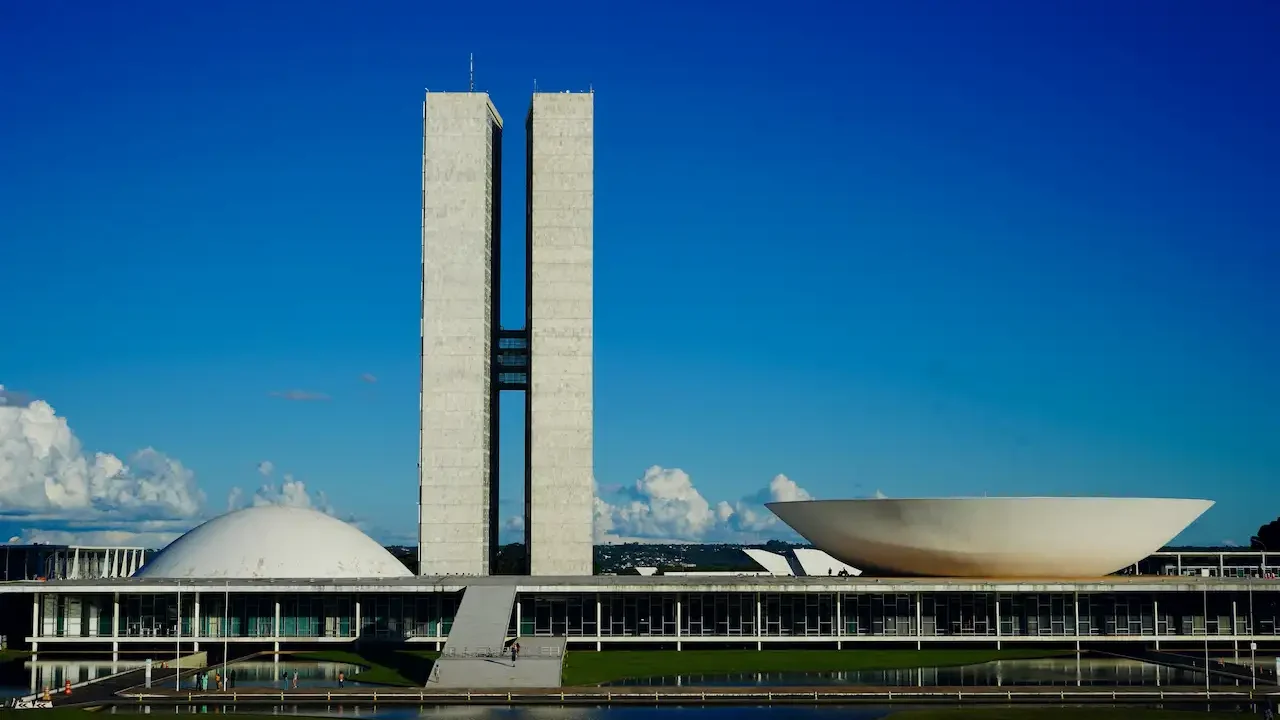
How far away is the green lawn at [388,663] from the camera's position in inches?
2023

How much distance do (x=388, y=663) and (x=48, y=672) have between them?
13250mm

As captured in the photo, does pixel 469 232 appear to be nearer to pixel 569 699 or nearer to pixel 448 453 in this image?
pixel 448 453

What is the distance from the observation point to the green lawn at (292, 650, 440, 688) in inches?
2023

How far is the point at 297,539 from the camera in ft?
230

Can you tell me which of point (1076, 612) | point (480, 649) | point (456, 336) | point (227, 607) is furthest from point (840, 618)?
point (456, 336)

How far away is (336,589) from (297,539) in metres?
6.99

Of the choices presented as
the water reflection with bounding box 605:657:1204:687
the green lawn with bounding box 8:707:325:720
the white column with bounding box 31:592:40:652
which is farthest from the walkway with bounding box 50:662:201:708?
the water reflection with bounding box 605:657:1204:687

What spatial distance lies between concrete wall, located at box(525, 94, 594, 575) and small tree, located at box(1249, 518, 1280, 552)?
270ft

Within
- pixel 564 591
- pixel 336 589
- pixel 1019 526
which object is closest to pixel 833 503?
pixel 1019 526

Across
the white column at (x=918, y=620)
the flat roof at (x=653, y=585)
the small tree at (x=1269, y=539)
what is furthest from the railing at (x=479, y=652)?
the small tree at (x=1269, y=539)

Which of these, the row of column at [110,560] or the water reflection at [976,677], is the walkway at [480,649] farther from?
the row of column at [110,560]

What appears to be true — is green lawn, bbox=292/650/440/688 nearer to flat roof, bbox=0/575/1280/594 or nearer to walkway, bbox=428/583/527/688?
walkway, bbox=428/583/527/688

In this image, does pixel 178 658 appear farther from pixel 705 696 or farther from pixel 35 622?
pixel 705 696

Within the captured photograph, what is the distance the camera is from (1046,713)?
42.5 m
